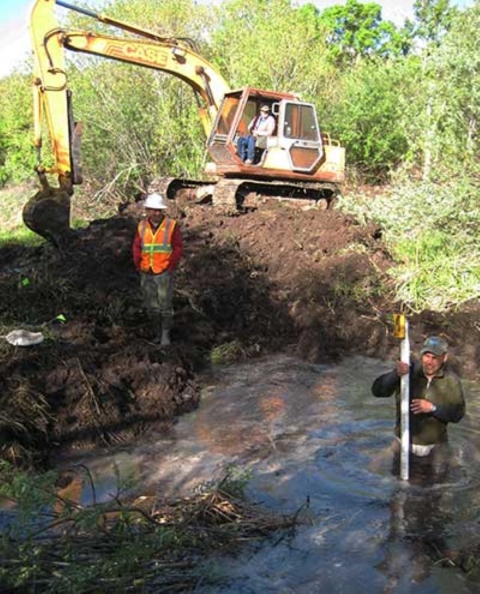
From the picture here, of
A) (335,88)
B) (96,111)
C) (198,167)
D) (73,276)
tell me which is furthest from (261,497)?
(335,88)

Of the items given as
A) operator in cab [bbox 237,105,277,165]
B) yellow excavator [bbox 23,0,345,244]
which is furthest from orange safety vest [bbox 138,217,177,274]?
operator in cab [bbox 237,105,277,165]

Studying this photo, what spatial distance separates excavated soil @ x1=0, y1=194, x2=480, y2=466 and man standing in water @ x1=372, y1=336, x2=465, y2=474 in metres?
2.58

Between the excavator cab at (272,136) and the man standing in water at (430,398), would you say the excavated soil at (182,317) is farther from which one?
the man standing in water at (430,398)

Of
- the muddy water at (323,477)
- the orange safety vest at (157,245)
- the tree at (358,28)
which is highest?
the tree at (358,28)

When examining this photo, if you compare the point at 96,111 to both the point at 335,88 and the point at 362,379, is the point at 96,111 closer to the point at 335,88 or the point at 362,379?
the point at 335,88

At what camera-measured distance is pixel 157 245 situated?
29.3 ft

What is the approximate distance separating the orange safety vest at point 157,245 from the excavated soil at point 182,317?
3.00 feet

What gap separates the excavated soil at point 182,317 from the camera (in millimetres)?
7098

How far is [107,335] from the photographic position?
354 inches

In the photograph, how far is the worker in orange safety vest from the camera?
351 inches

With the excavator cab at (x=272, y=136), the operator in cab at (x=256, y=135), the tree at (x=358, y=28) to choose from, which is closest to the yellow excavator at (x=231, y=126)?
the excavator cab at (x=272, y=136)

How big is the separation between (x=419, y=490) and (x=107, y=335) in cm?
454

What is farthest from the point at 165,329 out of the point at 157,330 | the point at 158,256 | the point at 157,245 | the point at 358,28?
the point at 358,28

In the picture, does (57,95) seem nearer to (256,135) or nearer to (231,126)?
(231,126)
